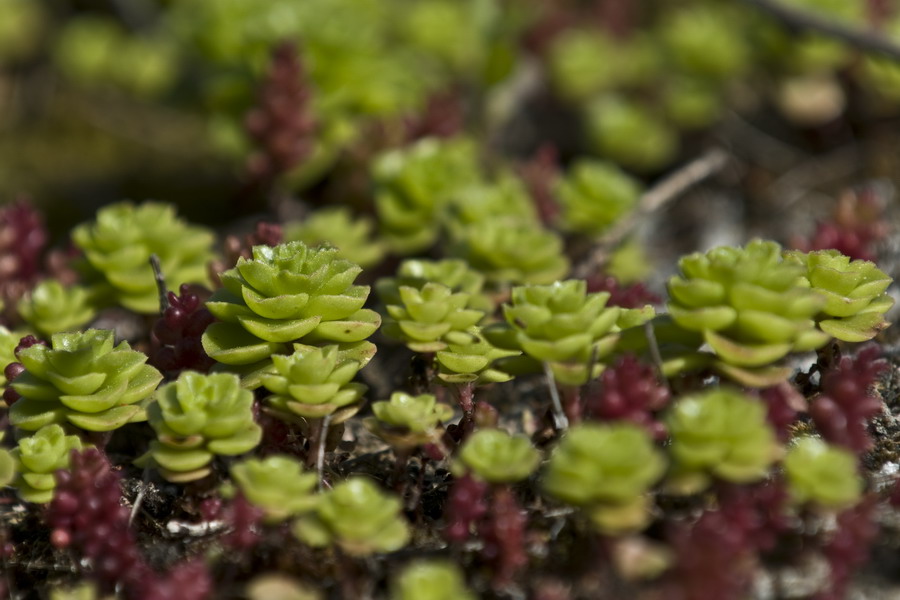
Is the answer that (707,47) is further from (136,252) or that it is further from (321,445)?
(321,445)

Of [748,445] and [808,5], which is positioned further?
[808,5]

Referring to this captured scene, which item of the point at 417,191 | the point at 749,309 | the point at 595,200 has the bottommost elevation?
the point at 595,200

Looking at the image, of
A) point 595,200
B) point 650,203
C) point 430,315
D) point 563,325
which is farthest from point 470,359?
point 650,203

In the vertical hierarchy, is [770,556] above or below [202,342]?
below

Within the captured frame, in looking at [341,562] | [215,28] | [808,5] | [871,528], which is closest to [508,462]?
[341,562]

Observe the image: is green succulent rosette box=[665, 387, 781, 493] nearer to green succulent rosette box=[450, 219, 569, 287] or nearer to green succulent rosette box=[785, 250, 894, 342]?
green succulent rosette box=[785, 250, 894, 342]

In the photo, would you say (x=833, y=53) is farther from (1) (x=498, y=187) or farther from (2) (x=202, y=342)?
(2) (x=202, y=342)
